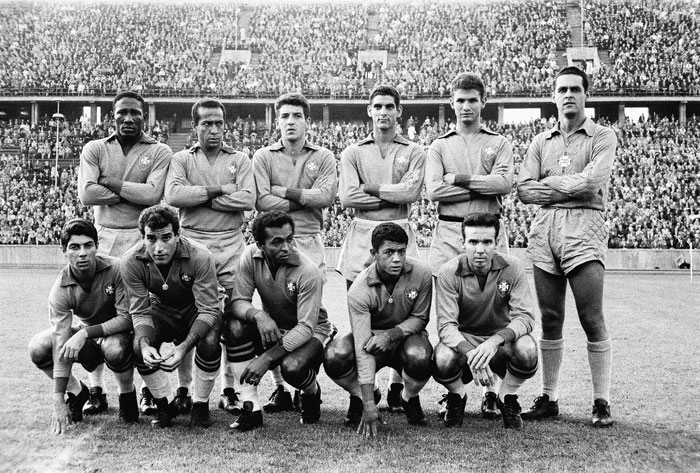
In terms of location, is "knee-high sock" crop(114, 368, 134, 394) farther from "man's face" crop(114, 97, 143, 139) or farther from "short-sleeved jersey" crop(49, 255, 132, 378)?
"man's face" crop(114, 97, 143, 139)

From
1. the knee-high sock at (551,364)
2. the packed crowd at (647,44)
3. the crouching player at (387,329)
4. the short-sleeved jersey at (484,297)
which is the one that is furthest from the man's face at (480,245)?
the packed crowd at (647,44)

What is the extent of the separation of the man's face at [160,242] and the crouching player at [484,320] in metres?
2.16

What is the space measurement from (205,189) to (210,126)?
611 millimetres

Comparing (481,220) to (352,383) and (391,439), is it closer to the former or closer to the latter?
(352,383)

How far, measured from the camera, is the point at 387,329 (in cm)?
549

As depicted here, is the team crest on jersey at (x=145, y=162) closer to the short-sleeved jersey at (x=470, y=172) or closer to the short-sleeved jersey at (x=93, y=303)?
the short-sleeved jersey at (x=93, y=303)

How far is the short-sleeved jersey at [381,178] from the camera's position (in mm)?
5977

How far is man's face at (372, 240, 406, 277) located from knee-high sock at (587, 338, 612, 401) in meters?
1.79

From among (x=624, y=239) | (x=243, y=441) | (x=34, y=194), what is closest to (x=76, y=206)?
(x=34, y=194)

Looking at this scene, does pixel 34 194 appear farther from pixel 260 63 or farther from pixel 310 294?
pixel 310 294

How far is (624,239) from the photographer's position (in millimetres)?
26219

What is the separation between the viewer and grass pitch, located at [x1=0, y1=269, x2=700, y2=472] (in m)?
4.25

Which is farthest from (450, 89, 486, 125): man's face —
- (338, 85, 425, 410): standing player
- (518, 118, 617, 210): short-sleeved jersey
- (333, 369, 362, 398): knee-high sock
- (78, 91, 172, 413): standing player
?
(78, 91, 172, 413): standing player

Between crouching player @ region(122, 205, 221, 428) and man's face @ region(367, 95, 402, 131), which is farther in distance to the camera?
man's face @ region(367, 95, 402, 131)
